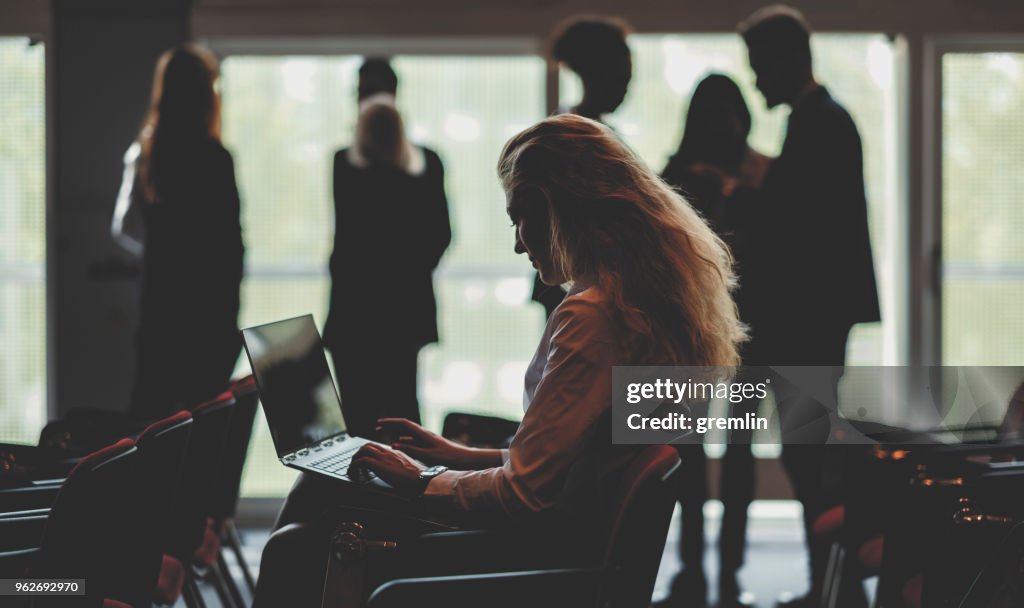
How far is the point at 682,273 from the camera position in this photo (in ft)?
6.12

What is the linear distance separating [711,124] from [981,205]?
1.88 m

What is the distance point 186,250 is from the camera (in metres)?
3.64

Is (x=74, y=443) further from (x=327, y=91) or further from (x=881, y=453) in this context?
(x=327, y=91)

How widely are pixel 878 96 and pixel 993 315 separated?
1.11 metres

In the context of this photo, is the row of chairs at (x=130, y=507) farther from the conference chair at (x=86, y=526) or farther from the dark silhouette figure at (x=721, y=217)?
the dark silhouette figure at (x=721, y=217)

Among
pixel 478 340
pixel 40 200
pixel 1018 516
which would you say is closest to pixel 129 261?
pixel 40 200

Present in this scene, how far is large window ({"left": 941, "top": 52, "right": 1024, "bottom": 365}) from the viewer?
4656mm

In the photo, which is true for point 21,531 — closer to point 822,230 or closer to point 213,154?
point 213,154

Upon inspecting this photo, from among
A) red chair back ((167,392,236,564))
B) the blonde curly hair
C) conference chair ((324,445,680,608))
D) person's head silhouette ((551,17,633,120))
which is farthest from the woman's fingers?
person's head silhouette ((551,17,633,120))

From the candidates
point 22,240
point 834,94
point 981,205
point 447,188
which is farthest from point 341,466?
point 981,205

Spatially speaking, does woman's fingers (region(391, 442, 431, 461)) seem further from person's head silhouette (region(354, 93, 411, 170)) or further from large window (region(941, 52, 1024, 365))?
large window (region(941, 52, 1024, 365))

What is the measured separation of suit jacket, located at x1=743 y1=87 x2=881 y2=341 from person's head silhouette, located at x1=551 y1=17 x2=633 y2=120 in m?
0.56

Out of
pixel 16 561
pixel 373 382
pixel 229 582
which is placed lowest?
pixel 229 582
